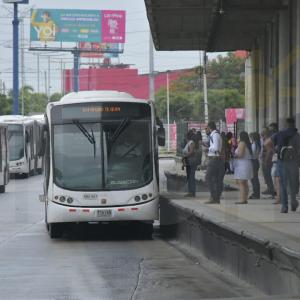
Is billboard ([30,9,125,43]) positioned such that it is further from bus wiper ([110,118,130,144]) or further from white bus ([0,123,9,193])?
bus wiper ([110,118,130,144])

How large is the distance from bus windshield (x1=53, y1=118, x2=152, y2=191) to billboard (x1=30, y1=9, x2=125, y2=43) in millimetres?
63730

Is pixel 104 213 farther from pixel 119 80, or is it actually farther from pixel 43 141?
pixel 119 80

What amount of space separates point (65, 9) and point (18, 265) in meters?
68.9

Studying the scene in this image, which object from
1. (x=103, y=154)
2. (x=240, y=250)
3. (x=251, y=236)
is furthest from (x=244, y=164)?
(x=251, y=236)

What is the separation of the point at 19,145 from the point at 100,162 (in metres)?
27.5

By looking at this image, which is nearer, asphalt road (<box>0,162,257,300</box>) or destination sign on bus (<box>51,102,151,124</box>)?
asphalt road (<box>0,162,257,300</box>)

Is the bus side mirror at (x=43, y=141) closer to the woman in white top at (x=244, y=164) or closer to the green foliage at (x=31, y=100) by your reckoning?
the woman in white top at (x=244, y=164)

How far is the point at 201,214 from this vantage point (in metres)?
13.9

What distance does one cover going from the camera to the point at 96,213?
53.0 ft

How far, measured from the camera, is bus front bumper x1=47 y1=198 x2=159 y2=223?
1612cm

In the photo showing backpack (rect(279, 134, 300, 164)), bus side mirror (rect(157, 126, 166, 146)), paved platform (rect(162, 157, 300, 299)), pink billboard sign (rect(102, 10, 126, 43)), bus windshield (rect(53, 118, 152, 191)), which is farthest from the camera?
pink billboard sign (rect(102, 10, 126, 43))


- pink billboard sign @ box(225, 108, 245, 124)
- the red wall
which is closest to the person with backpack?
pink billboard sign @ box(225, 108, 245, 124)

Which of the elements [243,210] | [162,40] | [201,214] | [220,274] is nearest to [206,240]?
[201,214]

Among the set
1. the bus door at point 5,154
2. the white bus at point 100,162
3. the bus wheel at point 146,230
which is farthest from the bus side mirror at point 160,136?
the bus door at point 5,154
